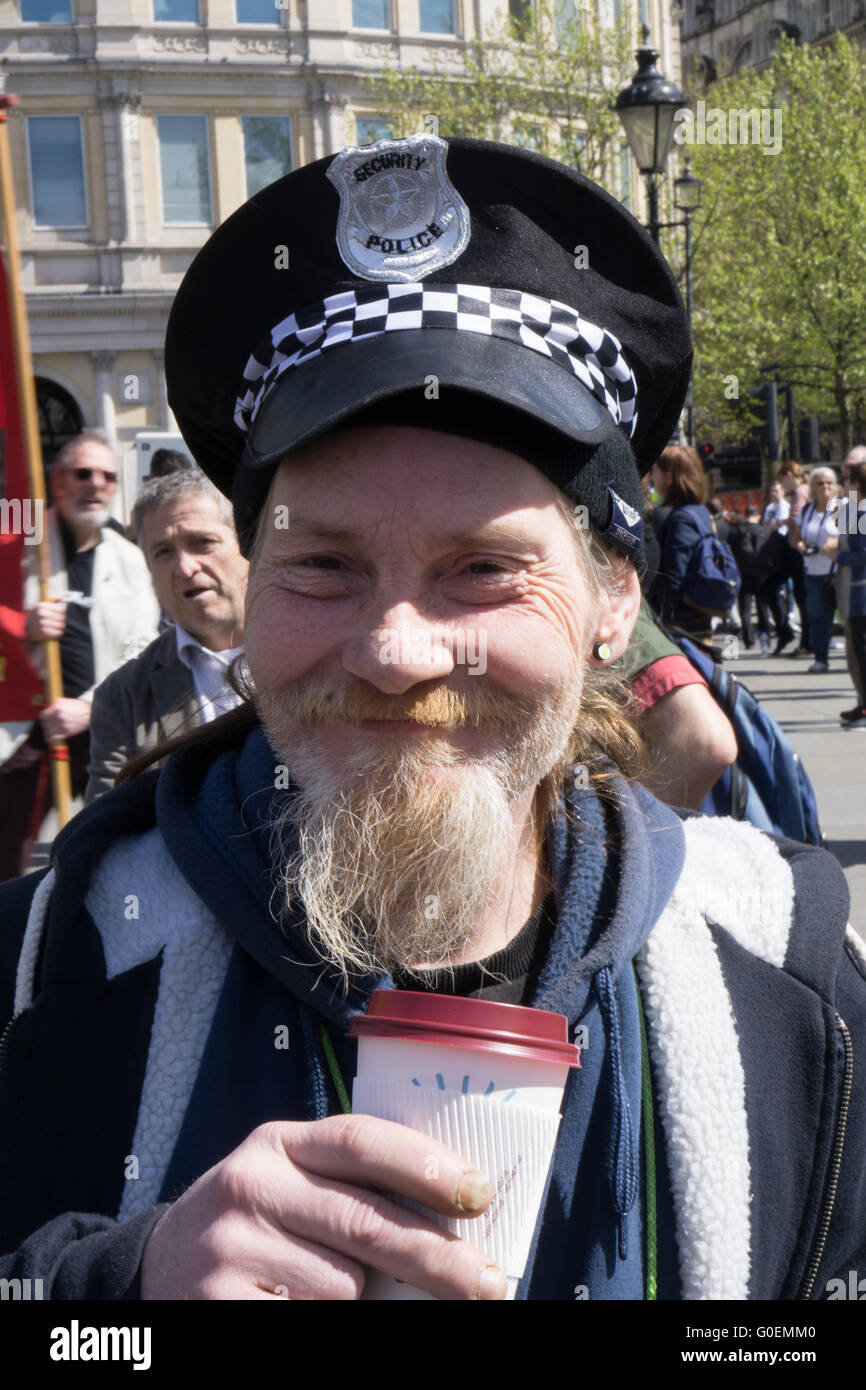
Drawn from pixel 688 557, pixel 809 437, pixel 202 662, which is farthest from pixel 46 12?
pixel 202 662

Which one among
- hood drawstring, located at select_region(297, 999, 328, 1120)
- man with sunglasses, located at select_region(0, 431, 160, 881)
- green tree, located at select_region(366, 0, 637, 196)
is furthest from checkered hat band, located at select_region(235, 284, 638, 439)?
green tree, located at select_region(366, 0, 637, 196)

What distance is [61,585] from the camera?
5.47m

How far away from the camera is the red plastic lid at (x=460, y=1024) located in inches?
44.7

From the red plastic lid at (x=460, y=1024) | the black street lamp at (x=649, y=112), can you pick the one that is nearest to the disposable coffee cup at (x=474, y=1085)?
the red plastic lid at (x=460, y=1024)

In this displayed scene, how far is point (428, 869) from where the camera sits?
4.80 feet

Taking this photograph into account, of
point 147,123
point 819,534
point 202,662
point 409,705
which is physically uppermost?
point 147,123

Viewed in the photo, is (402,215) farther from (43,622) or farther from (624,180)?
(624,180)

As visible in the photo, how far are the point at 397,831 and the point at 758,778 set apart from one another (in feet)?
8.02

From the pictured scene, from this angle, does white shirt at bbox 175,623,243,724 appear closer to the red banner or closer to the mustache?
the red banner

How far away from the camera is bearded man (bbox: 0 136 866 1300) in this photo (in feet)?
4.61

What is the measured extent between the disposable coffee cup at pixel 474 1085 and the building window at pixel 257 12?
3806cm

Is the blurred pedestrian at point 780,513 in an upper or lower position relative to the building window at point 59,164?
lower

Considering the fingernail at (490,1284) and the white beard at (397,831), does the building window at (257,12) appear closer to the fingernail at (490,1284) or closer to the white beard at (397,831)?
the white beard at (397,831)

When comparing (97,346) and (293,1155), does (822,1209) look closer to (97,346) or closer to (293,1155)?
(293,1155)
